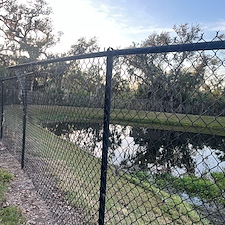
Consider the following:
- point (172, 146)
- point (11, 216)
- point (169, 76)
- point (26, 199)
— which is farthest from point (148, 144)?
point (169, 76)

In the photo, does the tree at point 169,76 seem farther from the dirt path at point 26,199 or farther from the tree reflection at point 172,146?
the dirt path at point 26,199

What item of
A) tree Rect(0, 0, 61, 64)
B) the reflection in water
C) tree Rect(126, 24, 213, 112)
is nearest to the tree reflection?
the reflection in water

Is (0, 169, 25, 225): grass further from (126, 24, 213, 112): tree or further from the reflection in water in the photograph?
(126, 24, 213, 112): tree

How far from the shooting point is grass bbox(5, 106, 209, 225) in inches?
109

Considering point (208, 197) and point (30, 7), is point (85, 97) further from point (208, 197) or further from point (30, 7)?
point (30, 7)

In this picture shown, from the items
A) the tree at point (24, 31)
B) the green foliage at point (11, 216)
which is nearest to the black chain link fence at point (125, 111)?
the green foliage at point (11, 216)

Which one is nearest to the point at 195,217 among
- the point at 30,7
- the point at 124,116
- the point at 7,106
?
the point at 124,116

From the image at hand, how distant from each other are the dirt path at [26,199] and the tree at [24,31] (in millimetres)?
17448

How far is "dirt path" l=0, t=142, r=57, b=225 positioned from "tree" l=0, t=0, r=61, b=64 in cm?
1745

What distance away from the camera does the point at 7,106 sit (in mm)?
6094

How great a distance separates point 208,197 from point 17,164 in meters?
3.41

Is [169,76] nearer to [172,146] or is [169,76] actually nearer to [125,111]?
[125,111]

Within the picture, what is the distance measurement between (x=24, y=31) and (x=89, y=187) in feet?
65.3

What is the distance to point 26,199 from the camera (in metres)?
2.89
